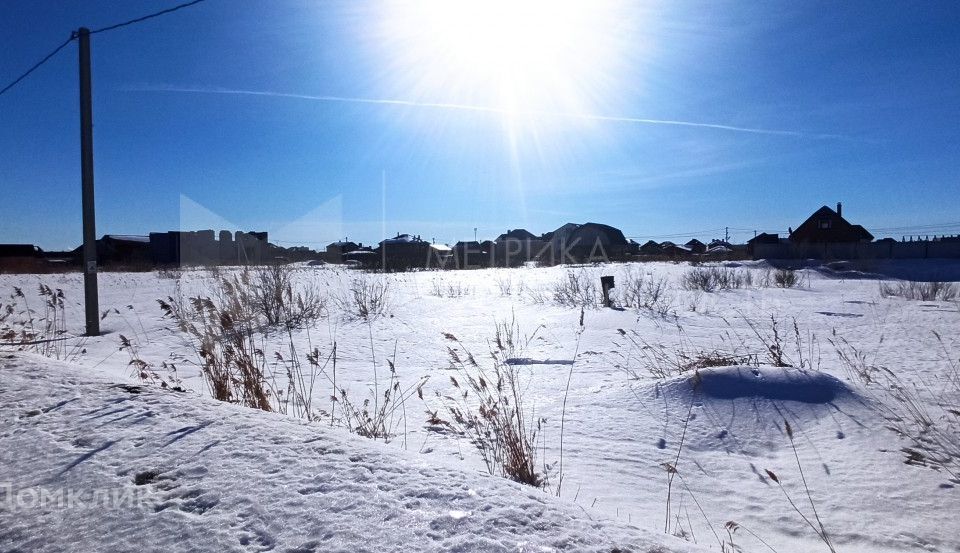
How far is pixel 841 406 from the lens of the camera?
2920 mm

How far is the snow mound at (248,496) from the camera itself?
941 mm

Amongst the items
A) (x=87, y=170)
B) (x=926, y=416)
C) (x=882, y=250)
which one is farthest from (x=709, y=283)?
(x=882, y=250)

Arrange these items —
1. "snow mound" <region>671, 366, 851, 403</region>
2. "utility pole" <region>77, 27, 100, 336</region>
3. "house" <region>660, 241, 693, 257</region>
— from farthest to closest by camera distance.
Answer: "house" <region>660, 241, 693, 257</region> → "utility pole" <region>77, 27, 100, 336</region> → "snow mound" <region>671, 366, 851, 403</region>

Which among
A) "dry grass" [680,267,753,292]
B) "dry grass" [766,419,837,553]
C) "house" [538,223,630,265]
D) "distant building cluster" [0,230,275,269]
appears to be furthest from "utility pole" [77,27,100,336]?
"house" [538,223,630,265]

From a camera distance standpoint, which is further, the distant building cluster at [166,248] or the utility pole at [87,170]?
the distant building cluster at [166,248]

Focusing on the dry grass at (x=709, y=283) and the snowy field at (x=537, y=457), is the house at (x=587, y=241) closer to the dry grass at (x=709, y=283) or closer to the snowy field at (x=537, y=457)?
the dry grass at (x=709, y=283)

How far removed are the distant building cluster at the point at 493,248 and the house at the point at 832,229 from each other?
0.06 m

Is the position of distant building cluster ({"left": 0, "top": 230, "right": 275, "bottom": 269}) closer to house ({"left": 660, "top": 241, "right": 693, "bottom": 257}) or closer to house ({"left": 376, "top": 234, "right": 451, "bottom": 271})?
house ({"left": 376, "top": 234, "right": 451, "bottom": 271})

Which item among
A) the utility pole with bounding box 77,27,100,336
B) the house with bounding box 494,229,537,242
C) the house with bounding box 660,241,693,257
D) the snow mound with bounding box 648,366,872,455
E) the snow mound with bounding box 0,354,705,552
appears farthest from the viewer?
the house with bounding box 494,229,537,242

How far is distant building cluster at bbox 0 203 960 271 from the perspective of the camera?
3077 centimetres

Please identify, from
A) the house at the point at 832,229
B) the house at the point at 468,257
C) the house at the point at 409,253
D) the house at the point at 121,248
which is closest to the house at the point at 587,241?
the house at the point at 468,257

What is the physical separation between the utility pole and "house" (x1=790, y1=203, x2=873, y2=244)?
4360 centimetres

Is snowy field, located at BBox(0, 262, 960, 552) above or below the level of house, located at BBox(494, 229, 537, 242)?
below

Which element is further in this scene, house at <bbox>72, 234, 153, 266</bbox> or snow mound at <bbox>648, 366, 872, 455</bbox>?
house at <bbox>72, 234, 153, 266</bbox>
